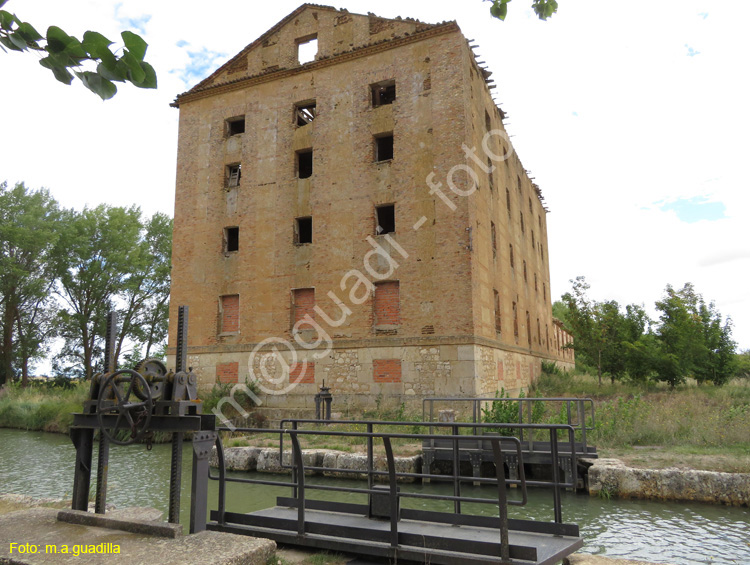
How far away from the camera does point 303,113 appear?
23875 millimetres

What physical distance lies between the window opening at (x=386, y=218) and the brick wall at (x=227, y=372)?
804 cm

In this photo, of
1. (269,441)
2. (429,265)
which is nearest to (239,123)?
(429,265)

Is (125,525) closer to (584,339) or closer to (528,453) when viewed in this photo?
(528,453)

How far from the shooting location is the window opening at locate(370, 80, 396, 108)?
21781mm

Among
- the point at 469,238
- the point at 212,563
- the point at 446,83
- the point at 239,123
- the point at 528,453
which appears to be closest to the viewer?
the point at 212,563

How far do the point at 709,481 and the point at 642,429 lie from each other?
363 cm

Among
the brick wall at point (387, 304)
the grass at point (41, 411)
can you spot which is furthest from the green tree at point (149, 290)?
the brick wall at point (387, 304)

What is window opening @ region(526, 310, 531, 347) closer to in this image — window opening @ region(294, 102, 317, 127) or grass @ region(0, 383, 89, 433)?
window opening @ region(294, 102, 317, 127)

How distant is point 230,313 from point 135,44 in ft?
65.9

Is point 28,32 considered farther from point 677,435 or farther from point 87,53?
point 677,435

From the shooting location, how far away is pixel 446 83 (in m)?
20.0

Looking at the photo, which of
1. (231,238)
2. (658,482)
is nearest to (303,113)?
(231,238)

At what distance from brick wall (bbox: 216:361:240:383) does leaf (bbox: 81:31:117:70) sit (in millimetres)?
19427

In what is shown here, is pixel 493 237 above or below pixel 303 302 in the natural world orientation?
above
